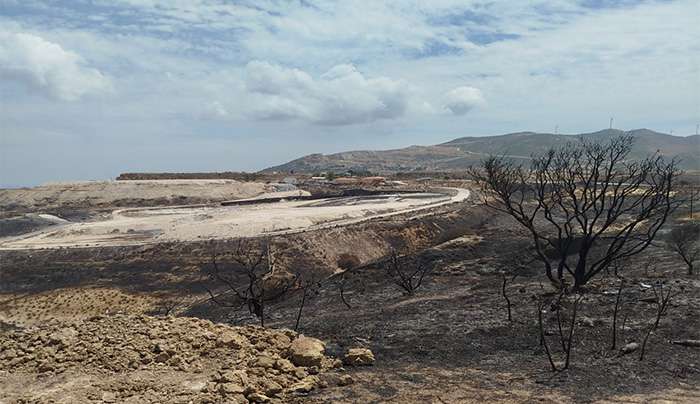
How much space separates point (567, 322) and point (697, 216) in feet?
122

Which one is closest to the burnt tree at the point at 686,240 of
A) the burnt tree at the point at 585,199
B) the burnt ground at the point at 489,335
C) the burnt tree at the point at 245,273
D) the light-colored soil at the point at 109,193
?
the burnt ground at the point at 489,335

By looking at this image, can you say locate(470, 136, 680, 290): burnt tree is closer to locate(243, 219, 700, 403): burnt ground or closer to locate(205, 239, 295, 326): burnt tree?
locate(243, 219, 700, 403): burnt ground

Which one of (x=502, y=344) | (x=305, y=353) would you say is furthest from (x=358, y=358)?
(x=502, y=344)

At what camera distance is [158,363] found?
1103 centimetres

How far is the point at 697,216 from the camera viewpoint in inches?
1695

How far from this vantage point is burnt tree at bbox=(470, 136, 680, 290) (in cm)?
1795

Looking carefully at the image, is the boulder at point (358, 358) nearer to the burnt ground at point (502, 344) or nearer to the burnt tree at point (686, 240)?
the burnt ground at point (502, 344)

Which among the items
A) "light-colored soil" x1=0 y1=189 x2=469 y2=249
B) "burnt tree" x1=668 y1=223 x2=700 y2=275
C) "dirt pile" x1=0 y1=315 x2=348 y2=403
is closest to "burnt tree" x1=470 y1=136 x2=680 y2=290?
"burnt tree" x1=668 y1=223 x2=700 y2=275

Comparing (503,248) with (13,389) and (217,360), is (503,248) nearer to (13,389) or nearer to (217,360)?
(217,360)

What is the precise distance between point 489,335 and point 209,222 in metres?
45.3

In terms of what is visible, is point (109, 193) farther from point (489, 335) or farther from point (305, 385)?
point (305, 385)

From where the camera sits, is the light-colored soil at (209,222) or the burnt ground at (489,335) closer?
the burnt ground at (489,335)

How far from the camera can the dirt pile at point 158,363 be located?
9688 millimetres

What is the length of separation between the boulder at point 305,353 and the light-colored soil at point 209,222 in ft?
117
